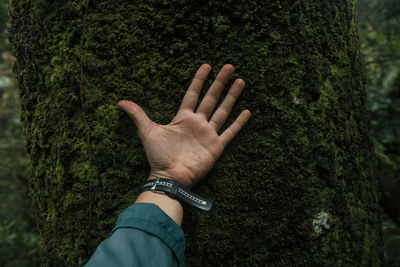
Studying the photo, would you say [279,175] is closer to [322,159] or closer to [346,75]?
[322,159]

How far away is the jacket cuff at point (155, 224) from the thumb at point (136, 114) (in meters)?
0.45

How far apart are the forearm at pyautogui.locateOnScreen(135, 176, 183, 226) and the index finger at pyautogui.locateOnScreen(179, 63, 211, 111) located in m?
0.55

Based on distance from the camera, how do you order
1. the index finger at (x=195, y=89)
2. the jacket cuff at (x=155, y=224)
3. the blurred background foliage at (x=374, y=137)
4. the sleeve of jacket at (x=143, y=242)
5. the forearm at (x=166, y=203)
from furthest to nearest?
the blurred background foliage at (x=374, y=137), the index finger at (x=195, y=89), the forearm at (x=166, y=203), the jacket cuff at (x=155, y=224), the sleeve of jacket at (x=143, y=242)

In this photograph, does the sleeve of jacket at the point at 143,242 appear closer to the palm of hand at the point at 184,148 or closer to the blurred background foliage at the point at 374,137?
the palm of hand at the point at 184,148

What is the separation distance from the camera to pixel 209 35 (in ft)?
4.62

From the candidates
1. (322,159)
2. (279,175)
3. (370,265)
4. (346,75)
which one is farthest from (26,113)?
(370,265)

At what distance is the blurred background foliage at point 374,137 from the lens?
365 centimetres

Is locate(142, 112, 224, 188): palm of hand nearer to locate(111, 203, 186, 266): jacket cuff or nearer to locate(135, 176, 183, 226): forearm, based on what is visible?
locate(135, 176, 183, 226): forearm

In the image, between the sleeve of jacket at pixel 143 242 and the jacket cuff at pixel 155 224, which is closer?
the sleeve of jacket at pixel 143 242

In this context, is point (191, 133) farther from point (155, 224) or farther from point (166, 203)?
point (155, 224)

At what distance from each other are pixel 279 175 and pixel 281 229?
11.9 inches

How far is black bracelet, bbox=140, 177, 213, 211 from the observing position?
4.33 feet

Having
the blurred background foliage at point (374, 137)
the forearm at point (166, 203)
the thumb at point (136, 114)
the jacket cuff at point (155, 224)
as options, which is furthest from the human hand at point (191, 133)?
the blurred background foliage at point (374, 137)

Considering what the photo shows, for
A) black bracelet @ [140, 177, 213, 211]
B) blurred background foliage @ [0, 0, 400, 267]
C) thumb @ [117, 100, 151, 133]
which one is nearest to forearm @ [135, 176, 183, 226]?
black bracelet @ [140, 177, 213, 211]
